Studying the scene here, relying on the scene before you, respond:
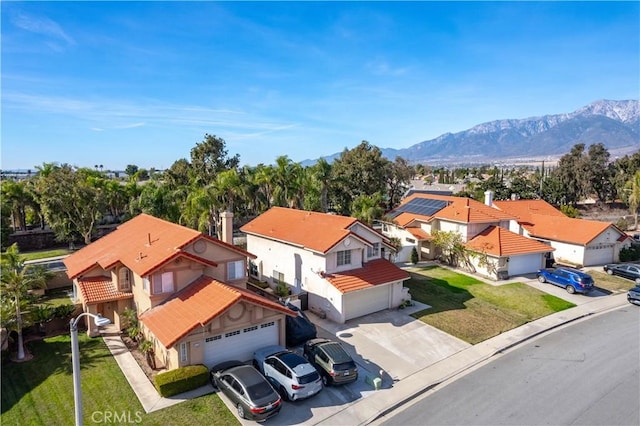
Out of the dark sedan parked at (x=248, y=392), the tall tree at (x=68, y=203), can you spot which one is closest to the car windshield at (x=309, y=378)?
the dark sedan parked at (x=248, y=392)

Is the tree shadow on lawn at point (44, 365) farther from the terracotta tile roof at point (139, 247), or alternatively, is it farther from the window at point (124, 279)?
the terracotta tile roof at point (139, 247)

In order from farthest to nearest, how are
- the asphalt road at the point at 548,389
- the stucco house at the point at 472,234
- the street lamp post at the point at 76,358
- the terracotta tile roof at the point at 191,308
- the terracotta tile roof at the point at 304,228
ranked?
1. the stucco house at the point at 472,234
2. the terracotta tile roof at the point at 304,228
3. the terracotta tile roof at the point at 191,308
4. the asphalt road at the point at 548,389
5. the street lamp post at the point at 76,358

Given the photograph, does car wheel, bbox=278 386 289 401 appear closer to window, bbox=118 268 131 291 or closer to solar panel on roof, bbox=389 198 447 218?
window, bbox=118 268 131 291

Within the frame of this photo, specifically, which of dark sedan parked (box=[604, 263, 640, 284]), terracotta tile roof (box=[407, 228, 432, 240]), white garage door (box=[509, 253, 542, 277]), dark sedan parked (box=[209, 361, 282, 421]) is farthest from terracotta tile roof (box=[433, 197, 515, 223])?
dark sedan parked (box=[209, 361, 282, 421])

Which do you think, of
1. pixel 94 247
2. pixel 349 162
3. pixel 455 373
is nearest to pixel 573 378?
pixel 455 373

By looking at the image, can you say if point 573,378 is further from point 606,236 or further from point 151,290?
point 606,236

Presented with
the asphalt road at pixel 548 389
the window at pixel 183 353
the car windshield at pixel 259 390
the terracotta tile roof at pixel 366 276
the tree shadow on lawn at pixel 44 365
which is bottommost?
the asphalt road at pixel 548 389
